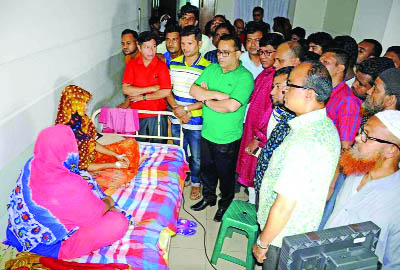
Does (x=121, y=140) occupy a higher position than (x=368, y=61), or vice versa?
(x=368, y=61)

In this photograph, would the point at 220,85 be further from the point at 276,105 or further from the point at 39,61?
the point at 39,61

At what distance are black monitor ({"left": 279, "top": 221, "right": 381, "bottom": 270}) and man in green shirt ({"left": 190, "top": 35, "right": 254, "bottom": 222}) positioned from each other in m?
2.01

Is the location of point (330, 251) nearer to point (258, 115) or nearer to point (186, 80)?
point (258, 115)

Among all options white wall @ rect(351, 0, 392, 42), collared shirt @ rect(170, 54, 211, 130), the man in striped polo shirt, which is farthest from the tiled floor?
white wall @ rect(351, 0, 392, 42)

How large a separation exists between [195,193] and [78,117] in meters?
1.74

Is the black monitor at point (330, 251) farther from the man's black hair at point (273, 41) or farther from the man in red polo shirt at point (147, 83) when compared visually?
the man in red polo shirt at point (147, 83)

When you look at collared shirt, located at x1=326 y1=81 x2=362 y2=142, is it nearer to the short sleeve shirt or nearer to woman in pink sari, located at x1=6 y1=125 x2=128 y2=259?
the short sleeve shirt

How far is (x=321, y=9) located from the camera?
335 inches

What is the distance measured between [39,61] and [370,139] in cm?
248

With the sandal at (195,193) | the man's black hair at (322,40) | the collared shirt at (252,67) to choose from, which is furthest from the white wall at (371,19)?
the sandal at (195,193)

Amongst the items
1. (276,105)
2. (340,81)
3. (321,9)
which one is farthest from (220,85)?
(321,9)

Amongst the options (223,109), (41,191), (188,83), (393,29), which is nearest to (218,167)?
(223,109)

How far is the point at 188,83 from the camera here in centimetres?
333

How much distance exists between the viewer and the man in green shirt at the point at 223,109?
9.23 ft
